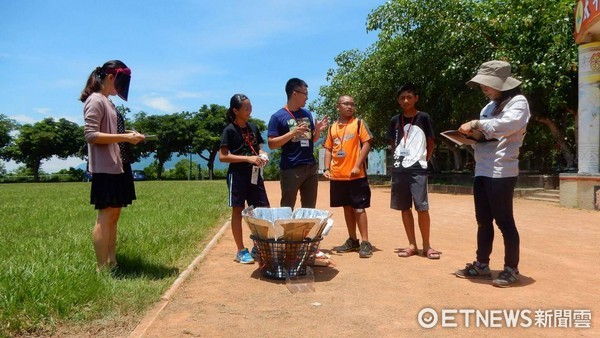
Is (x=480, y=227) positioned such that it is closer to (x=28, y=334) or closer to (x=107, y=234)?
(x=107, y=234)

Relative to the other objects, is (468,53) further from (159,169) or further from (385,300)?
(159,169)

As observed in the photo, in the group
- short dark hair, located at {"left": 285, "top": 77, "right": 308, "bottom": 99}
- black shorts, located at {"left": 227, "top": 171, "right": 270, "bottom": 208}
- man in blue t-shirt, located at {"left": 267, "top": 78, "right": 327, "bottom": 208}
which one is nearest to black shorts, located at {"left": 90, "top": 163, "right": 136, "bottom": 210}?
black shorts, located at {"left": 227, "top": 171, "right": 270, "bottom": 208}

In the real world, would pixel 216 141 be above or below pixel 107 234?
above

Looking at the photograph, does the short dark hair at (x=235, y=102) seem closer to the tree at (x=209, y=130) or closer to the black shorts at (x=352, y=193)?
the black shorts at (x=352, y=193)

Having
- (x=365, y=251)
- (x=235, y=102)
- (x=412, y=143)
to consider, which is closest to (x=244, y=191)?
(x=235, y=102)

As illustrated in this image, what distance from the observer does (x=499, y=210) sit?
429cm

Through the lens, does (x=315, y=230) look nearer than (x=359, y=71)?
Yes

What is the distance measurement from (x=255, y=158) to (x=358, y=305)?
1.93 m

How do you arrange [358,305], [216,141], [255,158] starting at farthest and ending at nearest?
[216,141]
[255,158]
[358,305]

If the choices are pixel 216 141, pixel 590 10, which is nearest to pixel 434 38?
pixel 590 10

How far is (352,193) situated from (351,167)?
1.00ft

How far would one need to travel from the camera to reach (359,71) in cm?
2223

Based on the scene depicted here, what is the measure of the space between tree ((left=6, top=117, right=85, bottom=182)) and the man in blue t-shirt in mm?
50592

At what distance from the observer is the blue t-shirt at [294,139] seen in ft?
17.3
